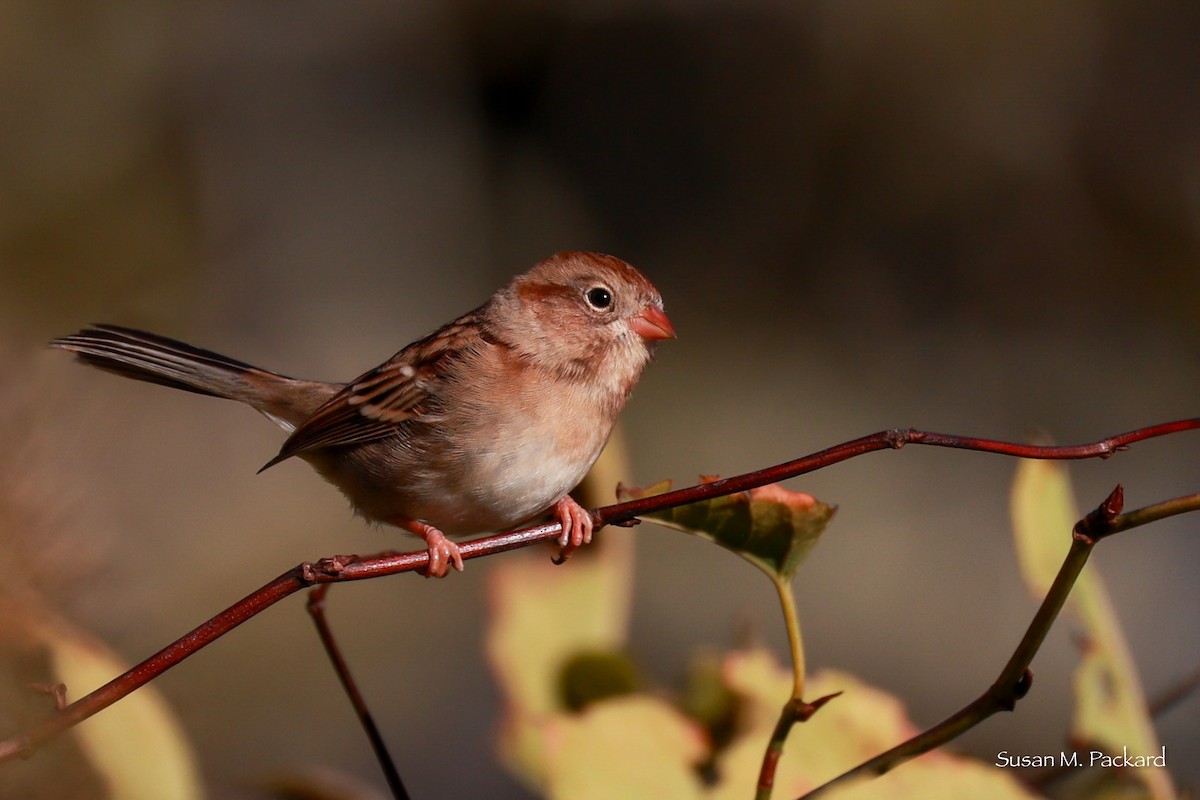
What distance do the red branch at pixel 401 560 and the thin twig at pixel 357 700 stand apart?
0.09 m

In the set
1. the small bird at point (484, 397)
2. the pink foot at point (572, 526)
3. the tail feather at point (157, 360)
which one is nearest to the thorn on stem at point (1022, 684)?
the pink foot at point (572, 526)

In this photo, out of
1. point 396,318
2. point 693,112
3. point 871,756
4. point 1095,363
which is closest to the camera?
point 871,756

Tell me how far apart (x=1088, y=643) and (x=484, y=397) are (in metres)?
1.18

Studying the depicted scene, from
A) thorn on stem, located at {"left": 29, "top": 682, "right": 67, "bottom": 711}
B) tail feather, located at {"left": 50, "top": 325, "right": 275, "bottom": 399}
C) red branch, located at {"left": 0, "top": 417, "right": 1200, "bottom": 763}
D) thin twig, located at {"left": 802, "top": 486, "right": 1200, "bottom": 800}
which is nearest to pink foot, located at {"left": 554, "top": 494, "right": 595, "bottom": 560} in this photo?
red branch, located at {"left": 0, "top": 417, "right": 1200, "bottom": 763}

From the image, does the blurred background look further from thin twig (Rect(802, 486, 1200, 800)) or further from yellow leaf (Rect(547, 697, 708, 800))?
thin twig (Rect(802, 486, 1200, 800))

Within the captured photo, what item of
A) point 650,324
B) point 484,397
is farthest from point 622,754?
point 650,324

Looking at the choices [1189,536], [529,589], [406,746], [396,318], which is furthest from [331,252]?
[529,589]

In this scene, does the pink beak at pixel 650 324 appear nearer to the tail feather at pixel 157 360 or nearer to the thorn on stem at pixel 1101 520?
the tail feather at pixel 157 360

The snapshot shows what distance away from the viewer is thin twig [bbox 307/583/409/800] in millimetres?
1018

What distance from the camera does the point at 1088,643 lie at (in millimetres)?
1038

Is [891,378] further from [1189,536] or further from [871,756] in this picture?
[871,756]

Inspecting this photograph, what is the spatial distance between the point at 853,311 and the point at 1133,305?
1.18 metres

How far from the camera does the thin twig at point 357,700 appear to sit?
1.02 meters

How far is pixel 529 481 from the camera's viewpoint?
6.12ft
